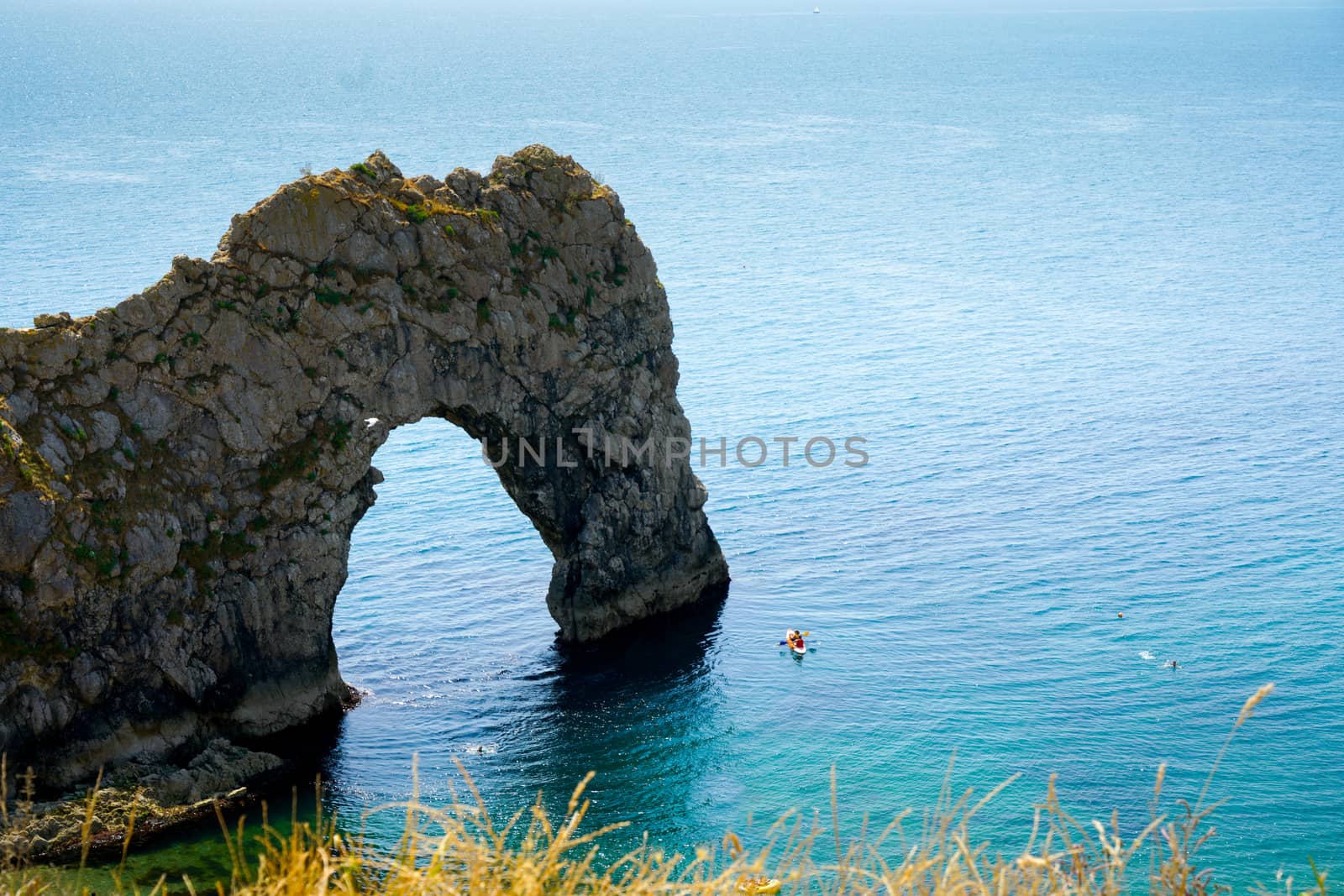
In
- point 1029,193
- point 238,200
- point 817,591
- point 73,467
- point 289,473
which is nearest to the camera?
point 73,467

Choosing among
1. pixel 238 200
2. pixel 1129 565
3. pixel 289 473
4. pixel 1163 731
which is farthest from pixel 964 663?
pixel 238 200

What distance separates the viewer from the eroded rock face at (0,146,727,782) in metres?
36.5

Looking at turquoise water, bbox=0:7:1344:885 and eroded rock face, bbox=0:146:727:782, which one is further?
turquoise water, bbox=0:7:1344:885

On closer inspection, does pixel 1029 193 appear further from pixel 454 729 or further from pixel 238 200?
pixel 454 729

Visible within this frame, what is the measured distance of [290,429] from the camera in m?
40.8

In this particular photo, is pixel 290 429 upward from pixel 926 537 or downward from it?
upward

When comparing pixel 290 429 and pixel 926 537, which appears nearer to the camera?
pixel 290 429

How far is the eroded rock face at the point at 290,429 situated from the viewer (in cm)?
3647

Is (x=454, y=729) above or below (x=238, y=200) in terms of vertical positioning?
below

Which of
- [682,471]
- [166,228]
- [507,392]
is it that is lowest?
[682,471]

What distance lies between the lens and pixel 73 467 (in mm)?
37031

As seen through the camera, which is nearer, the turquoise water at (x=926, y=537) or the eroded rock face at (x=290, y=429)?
the eroded rock face at (x=290, y=429)

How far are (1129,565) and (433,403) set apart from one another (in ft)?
92.7

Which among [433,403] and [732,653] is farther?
[732,653]
